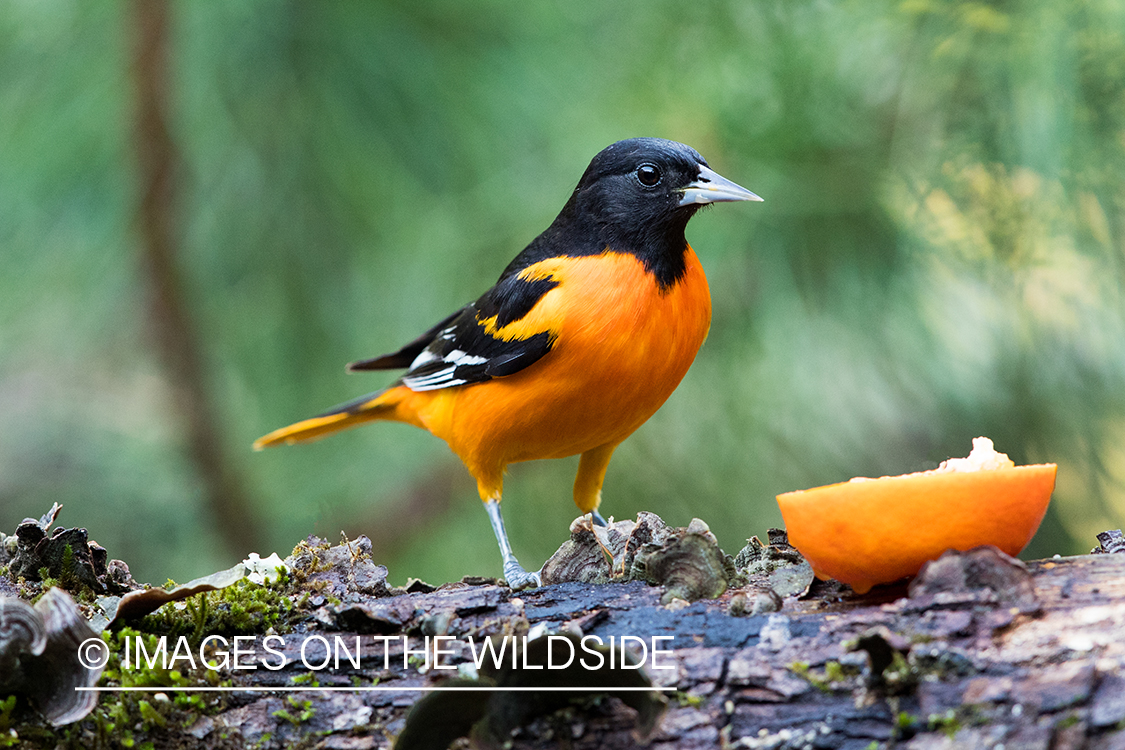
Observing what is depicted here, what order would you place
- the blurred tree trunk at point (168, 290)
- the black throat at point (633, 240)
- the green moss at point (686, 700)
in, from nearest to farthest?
the green moss at point (686, 700), the black throat at point (633, 240), the blurred tree trunk at point (168, 290)

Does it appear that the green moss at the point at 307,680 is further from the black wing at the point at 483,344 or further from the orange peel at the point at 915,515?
the black wing at the point at 483,344

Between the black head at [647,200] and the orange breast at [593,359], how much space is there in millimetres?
52

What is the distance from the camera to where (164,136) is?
11.1 feet

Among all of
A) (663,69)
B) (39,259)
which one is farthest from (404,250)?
(39,259)

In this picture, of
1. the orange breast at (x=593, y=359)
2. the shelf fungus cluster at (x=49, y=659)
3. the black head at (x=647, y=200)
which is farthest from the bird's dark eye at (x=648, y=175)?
the shelf fungus cluster at (x=49, y=659)

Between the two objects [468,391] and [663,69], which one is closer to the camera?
[468,391]

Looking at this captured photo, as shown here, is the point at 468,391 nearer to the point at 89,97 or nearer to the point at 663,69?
the point at 663,69

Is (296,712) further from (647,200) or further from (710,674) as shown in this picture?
(647,200)

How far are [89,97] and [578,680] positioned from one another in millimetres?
3422

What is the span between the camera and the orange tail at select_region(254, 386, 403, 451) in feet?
10.1

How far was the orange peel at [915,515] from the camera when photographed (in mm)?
1495

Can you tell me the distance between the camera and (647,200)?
8.18 feet

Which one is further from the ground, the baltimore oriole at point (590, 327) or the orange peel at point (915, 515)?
the baltimore oriole at point (590, 327)

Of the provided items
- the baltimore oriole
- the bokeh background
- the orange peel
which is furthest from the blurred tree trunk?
the orange peel
